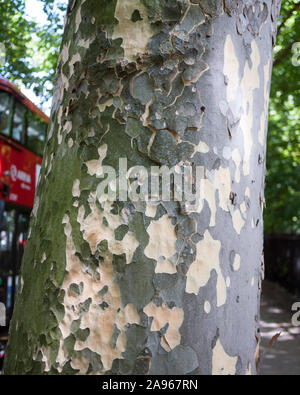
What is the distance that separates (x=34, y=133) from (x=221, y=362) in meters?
8.41

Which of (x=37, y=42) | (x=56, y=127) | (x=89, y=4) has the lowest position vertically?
(x=56, y=127)

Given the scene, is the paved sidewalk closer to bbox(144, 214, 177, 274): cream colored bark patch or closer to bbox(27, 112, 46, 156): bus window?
bbox(144, 214, 177, 274): cream colored bark patch

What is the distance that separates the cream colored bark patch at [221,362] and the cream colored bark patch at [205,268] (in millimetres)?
119

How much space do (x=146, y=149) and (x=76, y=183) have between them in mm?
218

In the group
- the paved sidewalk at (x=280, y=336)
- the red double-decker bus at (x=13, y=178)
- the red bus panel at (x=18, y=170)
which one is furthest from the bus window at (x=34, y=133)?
the paved sidewalk at (x=280, y=336)

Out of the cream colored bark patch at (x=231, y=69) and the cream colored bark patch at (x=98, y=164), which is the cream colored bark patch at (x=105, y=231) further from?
the cream colored bark patch at (x=231, y=69)

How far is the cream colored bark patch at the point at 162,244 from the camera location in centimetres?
125

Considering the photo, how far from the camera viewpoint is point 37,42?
9453 mm

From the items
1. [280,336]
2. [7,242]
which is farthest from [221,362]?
[280,336]

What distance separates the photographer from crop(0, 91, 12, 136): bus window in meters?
8.01

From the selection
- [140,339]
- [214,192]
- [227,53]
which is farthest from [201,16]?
[140,339]

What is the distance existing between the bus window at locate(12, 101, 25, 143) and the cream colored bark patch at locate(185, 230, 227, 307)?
7444mm
